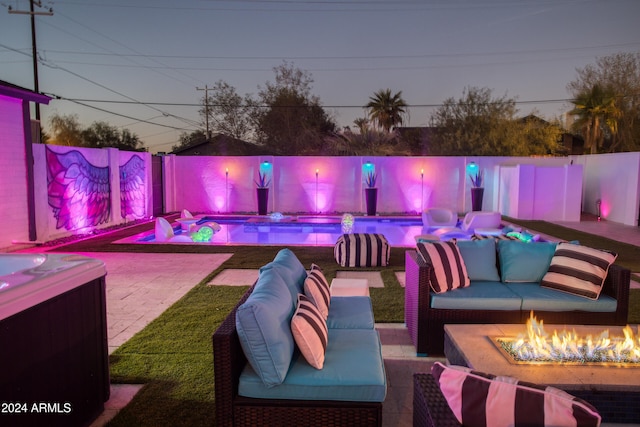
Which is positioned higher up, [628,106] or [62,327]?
[628,106]

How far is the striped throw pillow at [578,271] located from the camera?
13.2ft

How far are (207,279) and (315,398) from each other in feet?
14.1

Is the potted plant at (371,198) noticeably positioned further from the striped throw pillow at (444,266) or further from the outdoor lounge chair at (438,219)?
the striped throw pillow at (444,266)

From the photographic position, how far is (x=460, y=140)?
2372cm

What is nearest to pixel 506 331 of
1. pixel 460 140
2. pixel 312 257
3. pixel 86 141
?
pixel 312 257

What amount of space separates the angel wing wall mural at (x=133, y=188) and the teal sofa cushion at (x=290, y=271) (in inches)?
398

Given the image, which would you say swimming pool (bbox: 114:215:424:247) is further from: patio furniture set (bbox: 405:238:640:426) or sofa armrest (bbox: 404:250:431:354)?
sofa armrest (bbox: 404:250:431:354)

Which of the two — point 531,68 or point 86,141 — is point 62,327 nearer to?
point 531,68

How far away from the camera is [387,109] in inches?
1241

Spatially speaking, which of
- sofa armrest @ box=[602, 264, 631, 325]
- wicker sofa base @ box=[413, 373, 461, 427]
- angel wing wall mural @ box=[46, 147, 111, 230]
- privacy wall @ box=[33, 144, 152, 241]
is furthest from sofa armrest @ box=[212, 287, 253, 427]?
angel wing wall mural @ box=[46, 147, 111, 230]

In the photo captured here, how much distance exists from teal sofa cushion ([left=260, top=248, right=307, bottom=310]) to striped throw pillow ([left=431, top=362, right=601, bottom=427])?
5.06ft

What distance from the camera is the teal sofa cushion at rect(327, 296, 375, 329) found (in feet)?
11.2

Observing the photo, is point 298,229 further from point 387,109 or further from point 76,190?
point 387,109

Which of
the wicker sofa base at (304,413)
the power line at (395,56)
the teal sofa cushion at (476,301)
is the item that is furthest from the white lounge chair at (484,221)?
the power line at (395,56)
